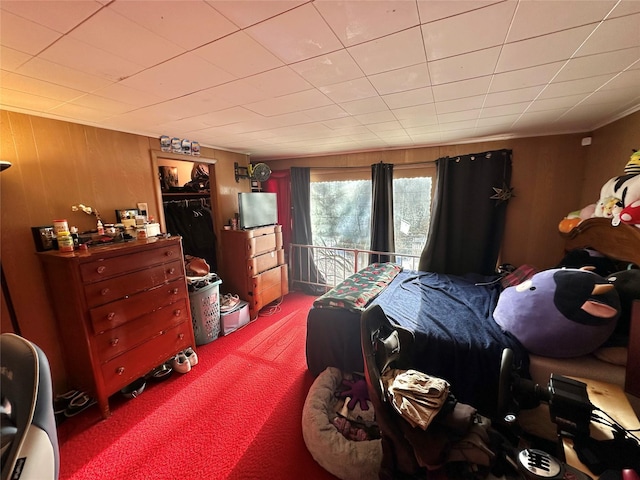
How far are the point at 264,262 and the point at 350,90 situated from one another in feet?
Result: 8.11

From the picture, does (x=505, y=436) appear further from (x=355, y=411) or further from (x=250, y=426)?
(x=250, y=426)

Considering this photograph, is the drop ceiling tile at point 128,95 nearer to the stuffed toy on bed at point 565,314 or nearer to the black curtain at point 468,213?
the stuffed toy on bed at point 565,314

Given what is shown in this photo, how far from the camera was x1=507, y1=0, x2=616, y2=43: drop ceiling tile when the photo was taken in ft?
2.82

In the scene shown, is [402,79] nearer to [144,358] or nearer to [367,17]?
[367,17]

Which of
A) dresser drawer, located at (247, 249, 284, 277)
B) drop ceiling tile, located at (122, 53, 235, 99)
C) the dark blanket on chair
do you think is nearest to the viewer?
drop ceiling tile, located at (122, 53, 235, 99)

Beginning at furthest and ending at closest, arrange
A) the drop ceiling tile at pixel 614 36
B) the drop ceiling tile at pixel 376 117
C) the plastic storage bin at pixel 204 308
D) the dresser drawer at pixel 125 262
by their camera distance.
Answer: the plastic storage bin at pixel 204 308, the drop ceiling tile at pixel 376 117, the dresser drawer at pixel 125 262, the drop ceiling tile at pixel 614 36

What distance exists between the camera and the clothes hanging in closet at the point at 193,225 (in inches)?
124

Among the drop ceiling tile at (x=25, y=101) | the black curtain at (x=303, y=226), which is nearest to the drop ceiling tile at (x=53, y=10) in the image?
the drop ceiling tile at (x=25, y=101)

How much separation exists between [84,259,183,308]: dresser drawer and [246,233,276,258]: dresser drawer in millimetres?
989

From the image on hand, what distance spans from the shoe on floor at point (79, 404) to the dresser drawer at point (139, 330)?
1.39 ft

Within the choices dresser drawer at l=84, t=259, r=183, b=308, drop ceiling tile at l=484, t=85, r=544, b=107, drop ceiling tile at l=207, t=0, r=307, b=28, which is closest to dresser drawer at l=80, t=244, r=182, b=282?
dresser drawer at l=84, t=259, r=183, b=308

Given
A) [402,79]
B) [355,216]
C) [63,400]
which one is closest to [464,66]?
[402,79]

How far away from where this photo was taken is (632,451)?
854 mm

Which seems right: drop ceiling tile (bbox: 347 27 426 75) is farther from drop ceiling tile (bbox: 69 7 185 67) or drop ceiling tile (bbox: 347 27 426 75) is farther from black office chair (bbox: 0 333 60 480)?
black office chair (bbox: 0 333 60 480)
